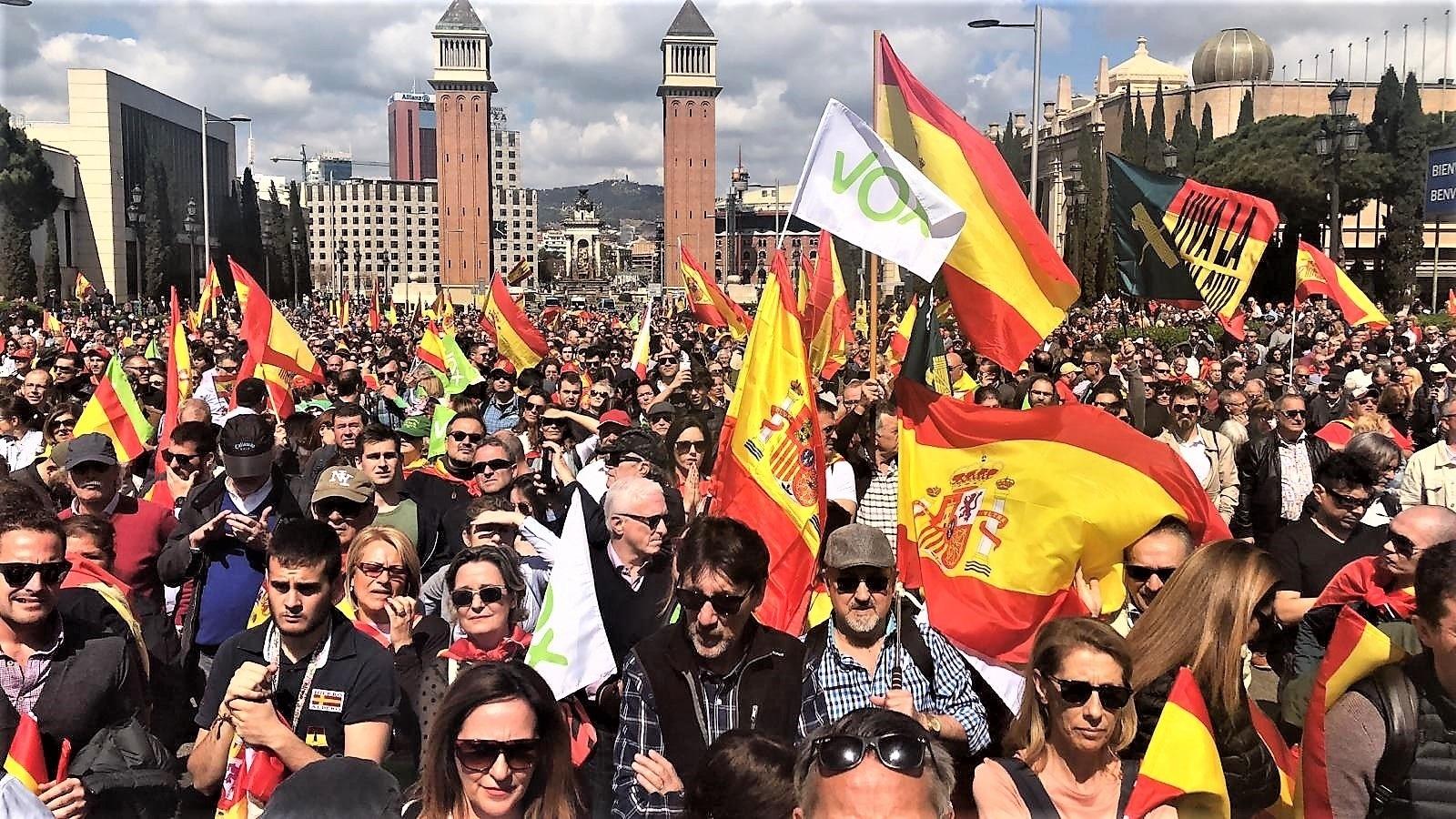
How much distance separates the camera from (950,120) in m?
5.61

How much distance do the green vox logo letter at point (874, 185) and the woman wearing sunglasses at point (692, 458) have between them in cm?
185

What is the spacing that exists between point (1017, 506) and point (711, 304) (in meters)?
13.8

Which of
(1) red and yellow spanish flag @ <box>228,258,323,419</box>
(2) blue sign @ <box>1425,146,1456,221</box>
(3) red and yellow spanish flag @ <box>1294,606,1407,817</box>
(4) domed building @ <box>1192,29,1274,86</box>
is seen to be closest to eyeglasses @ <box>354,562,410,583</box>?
(3) red and yellow spanish flag @ <box>1294,606,1407,817</box>

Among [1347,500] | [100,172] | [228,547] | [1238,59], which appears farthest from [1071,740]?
[100,172]

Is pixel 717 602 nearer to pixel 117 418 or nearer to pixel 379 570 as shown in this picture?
pixel 379 570

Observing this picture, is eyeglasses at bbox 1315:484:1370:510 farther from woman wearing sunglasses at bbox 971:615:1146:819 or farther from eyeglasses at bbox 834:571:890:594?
woman wearing sunglasses at bbox 971:615:1146:819

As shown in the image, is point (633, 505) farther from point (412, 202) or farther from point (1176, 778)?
point (412, 202)

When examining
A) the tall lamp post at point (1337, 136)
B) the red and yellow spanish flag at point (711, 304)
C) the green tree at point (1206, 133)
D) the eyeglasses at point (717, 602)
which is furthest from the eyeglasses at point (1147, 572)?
the green tree at point (1206, 133)

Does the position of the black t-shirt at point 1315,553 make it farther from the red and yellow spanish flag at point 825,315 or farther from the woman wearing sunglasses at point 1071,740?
the red and yellow spanish flag at point 825,315

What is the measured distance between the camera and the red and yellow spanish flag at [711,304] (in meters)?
16.8

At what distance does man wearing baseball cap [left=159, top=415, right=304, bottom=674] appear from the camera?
4820 mm

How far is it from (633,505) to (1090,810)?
6.19ft

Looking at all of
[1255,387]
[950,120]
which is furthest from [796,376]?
[1255,387]

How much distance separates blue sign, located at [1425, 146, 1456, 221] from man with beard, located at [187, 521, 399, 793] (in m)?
30.9
